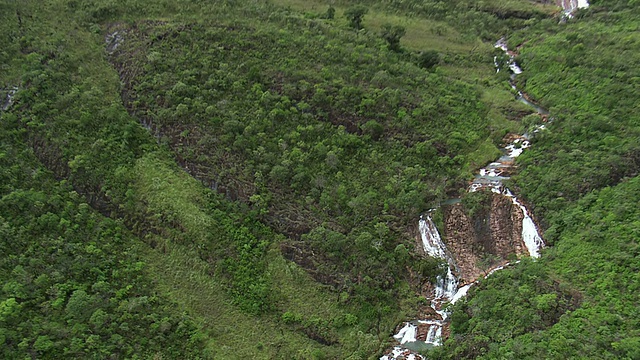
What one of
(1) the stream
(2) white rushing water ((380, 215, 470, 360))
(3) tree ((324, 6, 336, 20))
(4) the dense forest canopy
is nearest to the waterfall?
(1) the stream

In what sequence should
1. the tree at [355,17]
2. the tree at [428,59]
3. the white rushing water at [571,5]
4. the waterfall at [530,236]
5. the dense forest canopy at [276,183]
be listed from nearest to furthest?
the dense forest canopy at [276,183]
the waterfall at [530,236]
the tree at [428,59]
the tree at [355,17]
the white rushing water at [571,5]

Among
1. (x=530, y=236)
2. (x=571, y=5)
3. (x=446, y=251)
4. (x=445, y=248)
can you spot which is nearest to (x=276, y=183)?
(x=445, y=248)

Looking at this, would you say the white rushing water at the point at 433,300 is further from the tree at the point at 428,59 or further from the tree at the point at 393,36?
the tree at the point at 393,36

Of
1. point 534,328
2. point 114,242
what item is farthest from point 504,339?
point 114,242

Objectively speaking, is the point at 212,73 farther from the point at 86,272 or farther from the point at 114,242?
the point at 86,272

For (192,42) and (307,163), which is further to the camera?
(192,42)

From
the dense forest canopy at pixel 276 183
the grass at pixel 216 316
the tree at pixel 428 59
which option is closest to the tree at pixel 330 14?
the dense forest canopy at pixel 276 183

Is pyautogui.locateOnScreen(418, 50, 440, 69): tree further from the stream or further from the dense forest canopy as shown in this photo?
the stream
